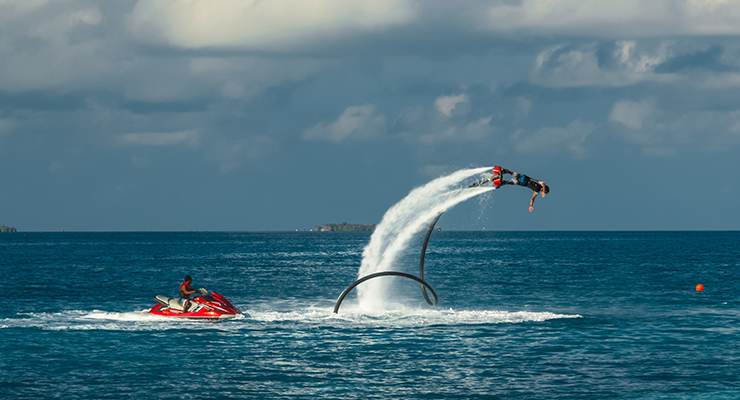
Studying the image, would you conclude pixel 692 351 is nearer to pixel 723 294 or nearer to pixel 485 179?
pixel 485 179

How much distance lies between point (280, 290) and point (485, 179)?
3172 cm

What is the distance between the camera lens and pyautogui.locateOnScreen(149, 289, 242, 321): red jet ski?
37406 mm

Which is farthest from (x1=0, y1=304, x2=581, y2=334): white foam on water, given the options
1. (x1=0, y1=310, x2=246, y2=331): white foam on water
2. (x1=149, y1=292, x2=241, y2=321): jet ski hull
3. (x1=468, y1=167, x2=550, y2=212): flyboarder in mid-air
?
(x1=468, y1=167, x2=550, y2=212): flyboarder in mid-air

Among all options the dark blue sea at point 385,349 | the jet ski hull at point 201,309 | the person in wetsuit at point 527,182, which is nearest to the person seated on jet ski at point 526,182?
the person in wetsuit at point 527,182

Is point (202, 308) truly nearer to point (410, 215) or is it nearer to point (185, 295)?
point (185, 295)

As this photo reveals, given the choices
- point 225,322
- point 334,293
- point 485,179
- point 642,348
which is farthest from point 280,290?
point 642,348

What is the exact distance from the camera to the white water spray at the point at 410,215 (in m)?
36.6

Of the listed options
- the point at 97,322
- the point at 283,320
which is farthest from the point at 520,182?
the point at 97,322

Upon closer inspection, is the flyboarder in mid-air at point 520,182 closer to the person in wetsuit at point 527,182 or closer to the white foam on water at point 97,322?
the person in wetsuit at point 527,182

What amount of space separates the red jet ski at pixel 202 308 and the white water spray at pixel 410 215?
827cm

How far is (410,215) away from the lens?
3956cm

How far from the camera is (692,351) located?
29.5m

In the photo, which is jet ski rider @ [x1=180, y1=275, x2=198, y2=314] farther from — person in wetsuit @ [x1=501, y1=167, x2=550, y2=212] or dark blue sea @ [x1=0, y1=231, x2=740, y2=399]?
person in wetsuit @ [x1=501, y1=167, x2=550, y2=212]

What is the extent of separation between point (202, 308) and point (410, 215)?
12.4 metres
